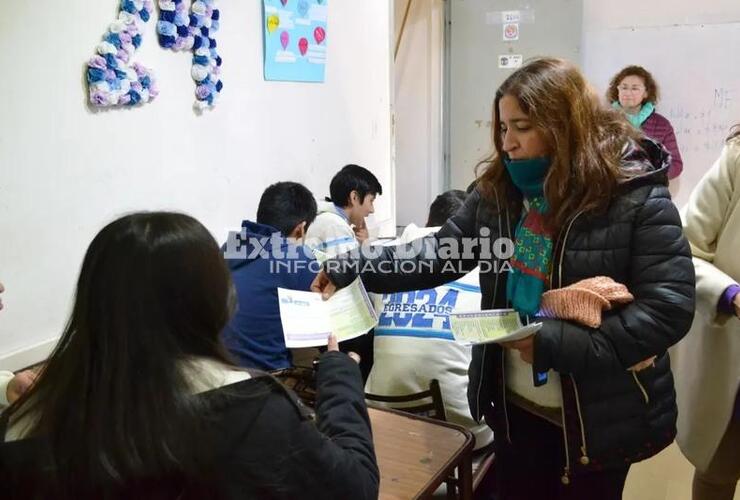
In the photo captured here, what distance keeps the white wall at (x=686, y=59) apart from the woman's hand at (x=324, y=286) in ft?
11.7

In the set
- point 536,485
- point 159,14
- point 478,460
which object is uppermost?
point 159,14

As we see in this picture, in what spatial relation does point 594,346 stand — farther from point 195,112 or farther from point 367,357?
point 195,112

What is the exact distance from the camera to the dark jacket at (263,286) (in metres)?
1.95

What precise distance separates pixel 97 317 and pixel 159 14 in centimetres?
163

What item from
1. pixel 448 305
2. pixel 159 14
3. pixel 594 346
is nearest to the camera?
pixel 594 346

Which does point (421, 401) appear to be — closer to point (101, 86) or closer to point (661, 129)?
point (101, 86)

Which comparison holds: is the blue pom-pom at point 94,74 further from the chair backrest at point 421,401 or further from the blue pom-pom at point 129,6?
the chair backrest at point 421,401

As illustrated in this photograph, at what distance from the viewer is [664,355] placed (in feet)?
4.16

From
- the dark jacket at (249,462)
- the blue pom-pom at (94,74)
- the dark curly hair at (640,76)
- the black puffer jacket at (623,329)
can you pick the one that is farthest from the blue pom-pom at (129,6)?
the dark curly hair at (640,76)

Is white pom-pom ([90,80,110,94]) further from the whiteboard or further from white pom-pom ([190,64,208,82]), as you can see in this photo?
→ the whiteboard

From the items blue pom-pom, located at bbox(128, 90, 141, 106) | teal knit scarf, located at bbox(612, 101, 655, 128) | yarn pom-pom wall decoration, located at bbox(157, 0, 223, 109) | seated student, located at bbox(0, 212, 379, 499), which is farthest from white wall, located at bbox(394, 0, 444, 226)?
seated student, located at bbox(0, 212, 379, 499)

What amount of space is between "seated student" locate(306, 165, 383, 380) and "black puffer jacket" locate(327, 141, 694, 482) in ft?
4.54

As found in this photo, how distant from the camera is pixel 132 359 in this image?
2.63 ft

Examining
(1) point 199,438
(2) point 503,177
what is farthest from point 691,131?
(1) point 199,438
